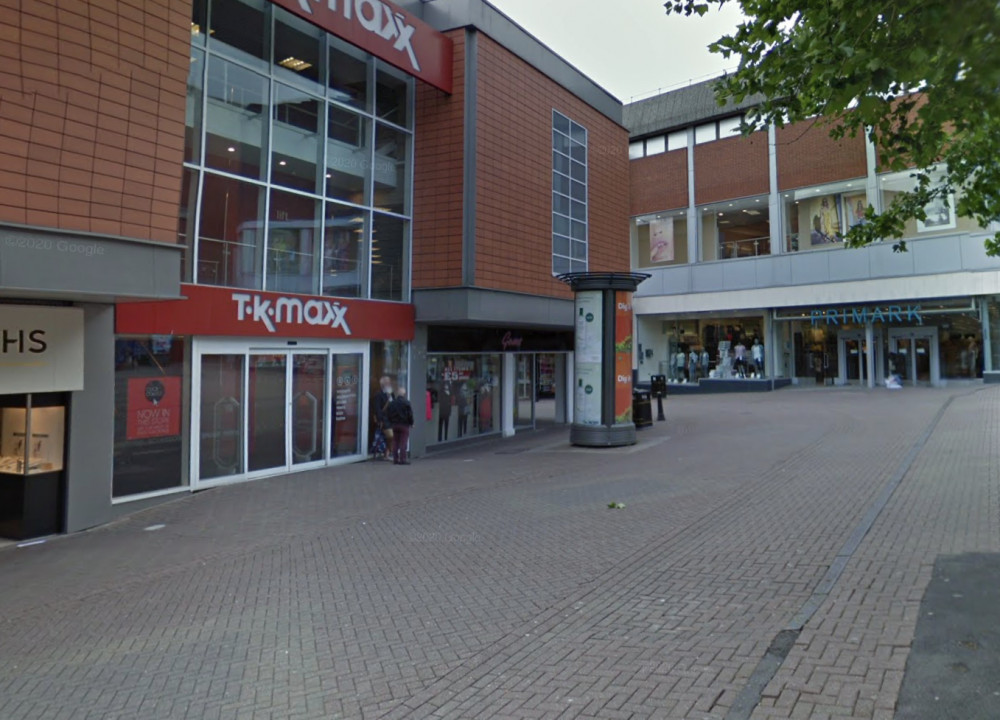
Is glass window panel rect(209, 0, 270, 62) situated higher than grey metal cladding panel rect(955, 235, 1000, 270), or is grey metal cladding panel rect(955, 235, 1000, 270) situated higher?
glass window panel rect(209, 0, 270, 62)

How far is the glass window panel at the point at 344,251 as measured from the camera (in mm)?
13062

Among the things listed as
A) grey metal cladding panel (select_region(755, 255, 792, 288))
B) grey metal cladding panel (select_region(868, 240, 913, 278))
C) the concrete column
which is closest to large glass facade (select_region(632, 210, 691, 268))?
grey metal cladding panel (select_region(755, 255, 792, 288))

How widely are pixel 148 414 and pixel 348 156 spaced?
6345 millimetres

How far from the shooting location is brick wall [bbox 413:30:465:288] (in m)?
14.1

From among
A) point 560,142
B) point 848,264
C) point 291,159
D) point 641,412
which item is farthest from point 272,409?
point 848,264

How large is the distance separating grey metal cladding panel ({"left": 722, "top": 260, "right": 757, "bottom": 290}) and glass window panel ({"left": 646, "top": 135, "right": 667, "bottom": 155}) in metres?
6.99

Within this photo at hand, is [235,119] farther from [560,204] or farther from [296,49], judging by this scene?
[560,204]

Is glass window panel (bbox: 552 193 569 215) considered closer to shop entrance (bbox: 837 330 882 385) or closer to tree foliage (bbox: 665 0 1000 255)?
tree foliage (bbox: 665 0 1000 255)

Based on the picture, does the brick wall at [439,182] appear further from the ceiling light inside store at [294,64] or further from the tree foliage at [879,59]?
the tree foliage at [879,59]

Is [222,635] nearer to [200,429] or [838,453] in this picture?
[200,429]

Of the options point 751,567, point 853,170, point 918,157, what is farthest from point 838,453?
point 853,170

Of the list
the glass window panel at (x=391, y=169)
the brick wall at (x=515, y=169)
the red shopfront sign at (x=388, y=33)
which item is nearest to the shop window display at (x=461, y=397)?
the brick wall at (x=515, y=169)

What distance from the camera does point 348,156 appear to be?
1351cm

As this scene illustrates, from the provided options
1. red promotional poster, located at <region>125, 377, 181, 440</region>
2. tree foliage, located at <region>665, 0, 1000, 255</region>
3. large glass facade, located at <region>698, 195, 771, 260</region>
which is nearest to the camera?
tree foliage, located at <region>665, 0, 1000, 255</region>
